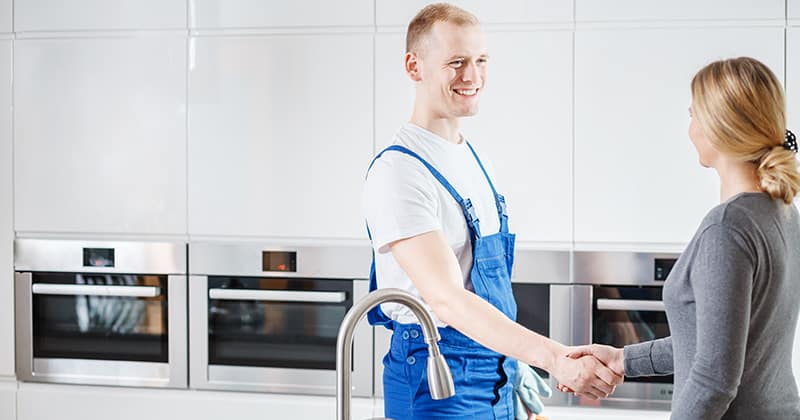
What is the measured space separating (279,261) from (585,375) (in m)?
1.34

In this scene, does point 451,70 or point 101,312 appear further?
point 101,312

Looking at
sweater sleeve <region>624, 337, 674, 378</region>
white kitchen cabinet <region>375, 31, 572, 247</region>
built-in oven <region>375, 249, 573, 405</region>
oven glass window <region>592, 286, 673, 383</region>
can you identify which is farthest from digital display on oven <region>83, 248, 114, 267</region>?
sweater sleeve <region>624, 337, 674, 378</region>

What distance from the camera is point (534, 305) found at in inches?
107

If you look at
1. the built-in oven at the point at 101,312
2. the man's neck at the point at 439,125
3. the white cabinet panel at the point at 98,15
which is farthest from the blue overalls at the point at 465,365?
the white cabinet panel at the point at 98,15

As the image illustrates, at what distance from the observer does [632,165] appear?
2.66 metres

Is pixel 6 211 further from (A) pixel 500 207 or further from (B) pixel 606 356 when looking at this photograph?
(B) pixel 606 356

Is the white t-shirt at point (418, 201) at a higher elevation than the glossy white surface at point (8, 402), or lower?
higher

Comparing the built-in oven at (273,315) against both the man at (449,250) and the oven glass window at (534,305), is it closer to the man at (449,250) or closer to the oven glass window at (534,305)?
the oven glass window at (534,305)

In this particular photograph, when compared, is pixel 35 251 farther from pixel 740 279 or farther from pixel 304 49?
pixel 740 279

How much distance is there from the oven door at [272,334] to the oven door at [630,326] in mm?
688

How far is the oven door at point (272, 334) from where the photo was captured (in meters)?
2.82

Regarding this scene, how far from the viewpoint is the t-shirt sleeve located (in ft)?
5.45

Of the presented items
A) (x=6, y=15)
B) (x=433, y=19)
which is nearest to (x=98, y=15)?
(x=6, y=15)

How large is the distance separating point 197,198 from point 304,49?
0.57 m
